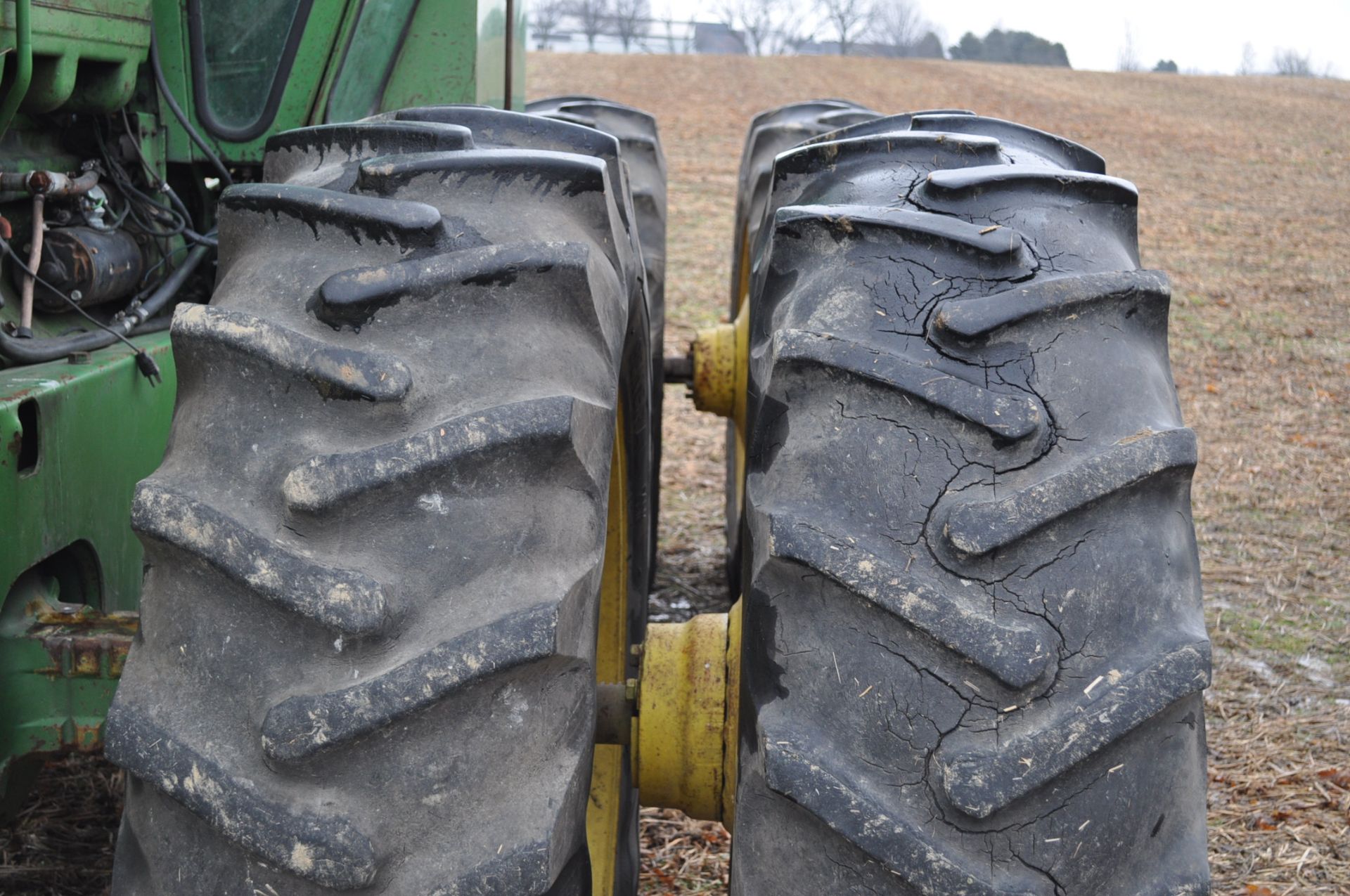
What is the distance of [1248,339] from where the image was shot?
29.1ft

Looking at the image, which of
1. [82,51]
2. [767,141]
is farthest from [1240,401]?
[82,51]

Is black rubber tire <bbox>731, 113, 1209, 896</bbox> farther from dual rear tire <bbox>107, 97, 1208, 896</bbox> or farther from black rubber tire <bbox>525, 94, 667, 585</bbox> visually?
black rubber tire <bbox>525, 94, 667, 585</bbox>

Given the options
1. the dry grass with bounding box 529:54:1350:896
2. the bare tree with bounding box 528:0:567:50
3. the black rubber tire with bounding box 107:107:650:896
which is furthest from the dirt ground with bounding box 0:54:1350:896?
the bare tree with bounding box 528:0:567:50

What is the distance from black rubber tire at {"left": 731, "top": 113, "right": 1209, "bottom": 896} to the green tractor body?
3.22 feet

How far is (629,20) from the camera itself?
4588 centimetres

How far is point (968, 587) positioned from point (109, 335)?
154 cm

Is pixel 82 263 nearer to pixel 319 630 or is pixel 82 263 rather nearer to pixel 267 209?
pixel 267 209

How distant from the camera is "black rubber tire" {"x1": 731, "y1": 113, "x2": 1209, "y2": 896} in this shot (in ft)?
4.28

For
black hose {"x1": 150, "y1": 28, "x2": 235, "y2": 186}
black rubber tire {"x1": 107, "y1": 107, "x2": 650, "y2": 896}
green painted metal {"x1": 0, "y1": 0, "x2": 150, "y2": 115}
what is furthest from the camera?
black hose {"x1": 150, "y1": 28, "x2": 235, "y2": 186}

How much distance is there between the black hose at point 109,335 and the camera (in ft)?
6.41

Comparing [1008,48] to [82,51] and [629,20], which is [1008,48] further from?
[82,51]

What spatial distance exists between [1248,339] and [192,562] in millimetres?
8791

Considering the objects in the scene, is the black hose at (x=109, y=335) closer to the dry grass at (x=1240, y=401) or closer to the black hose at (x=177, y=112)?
the black hose at (x=177, y=112)

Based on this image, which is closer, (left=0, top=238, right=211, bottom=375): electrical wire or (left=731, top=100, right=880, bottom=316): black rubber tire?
(left=0, top=238, right=211, bottom=375): electrical wire
